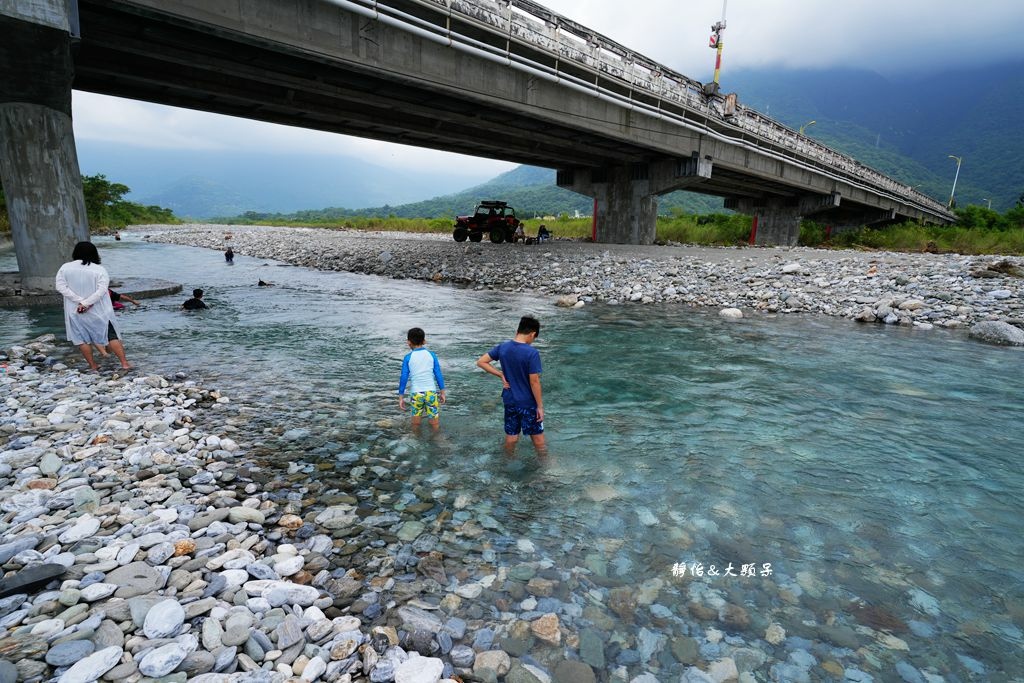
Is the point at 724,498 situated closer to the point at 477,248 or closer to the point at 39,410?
the point at 39,410

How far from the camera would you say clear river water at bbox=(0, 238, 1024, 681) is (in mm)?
3252

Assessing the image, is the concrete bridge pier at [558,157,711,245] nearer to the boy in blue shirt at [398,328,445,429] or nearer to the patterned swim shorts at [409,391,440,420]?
the boy in blue shirt at [398,328,445,429]

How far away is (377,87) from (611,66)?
10212mm

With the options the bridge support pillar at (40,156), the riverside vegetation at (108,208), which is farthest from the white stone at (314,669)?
the riverside vegetation at (108,208)

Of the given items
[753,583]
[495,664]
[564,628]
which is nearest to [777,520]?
[753,583]

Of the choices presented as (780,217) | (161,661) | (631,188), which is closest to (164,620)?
(161,661)

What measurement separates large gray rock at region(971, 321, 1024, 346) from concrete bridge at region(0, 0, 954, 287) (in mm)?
15047

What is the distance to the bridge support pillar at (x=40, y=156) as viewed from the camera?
33.6ft

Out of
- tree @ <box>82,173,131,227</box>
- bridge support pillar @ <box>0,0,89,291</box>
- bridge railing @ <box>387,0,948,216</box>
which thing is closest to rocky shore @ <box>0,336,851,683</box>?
bridge support pillar @ <box>0,0,89,291</box>

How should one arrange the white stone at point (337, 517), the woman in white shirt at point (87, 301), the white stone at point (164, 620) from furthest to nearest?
the woman in white shirt at point (87, 301) < the white stone at point (337, 517) < the white stone at point (164, 620)

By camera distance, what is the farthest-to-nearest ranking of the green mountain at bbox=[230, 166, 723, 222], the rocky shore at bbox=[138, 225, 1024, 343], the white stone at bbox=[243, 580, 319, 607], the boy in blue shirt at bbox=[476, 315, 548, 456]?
the green mountain at bbox=[230, 166, 723, 222]
the rocky shore at bbox=[138, 225, 1024, 343]
the boy in blue shirt at bbox=[476, 315, 548, 456]
the white stone at bbox=[243, 580, 319, 607]

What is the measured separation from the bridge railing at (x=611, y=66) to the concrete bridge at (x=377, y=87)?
3.2 inches

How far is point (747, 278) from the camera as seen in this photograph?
1756 centimetres

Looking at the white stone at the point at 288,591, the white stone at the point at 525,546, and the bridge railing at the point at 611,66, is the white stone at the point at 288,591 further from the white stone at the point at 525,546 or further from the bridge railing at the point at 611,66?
the bridge railing at the point at 611,66
